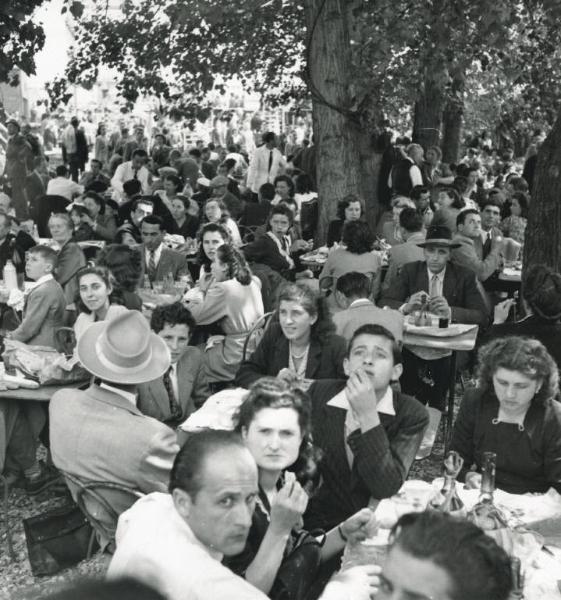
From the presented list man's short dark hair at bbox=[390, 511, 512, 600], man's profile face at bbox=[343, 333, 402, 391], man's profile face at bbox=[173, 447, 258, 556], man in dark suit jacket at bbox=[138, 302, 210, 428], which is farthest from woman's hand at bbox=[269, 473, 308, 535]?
man in dark suit jacket at bbox=[138, 302, 210, 428]

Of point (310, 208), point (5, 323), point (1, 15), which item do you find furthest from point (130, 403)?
point (310, 208)

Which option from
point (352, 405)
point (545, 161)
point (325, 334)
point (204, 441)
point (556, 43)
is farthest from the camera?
point (556, 43)

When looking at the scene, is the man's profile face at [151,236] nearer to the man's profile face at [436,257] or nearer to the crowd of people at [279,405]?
the crowd of people at [279,405]

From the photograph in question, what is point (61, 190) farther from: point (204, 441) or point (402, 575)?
point (402, 575)

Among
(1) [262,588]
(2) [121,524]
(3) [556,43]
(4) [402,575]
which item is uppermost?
(3) [556,43]

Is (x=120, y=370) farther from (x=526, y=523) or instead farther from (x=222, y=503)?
(x=526, y=523)

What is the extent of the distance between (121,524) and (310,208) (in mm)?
8460

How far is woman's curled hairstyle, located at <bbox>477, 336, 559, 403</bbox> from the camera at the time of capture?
424cm

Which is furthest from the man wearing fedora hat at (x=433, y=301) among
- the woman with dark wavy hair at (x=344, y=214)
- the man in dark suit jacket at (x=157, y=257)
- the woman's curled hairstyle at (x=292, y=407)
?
the woman's curled hairstyle at (x=292, y=407)

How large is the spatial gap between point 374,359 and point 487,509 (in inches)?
45.9

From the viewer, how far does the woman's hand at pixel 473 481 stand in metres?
3.95

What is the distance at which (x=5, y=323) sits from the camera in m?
8.05

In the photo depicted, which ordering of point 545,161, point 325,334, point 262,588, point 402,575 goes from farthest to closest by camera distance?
point 545,161 → point 325,334 → point 262,588 → point 402,575

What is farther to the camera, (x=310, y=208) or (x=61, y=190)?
(x=61, y=190)
